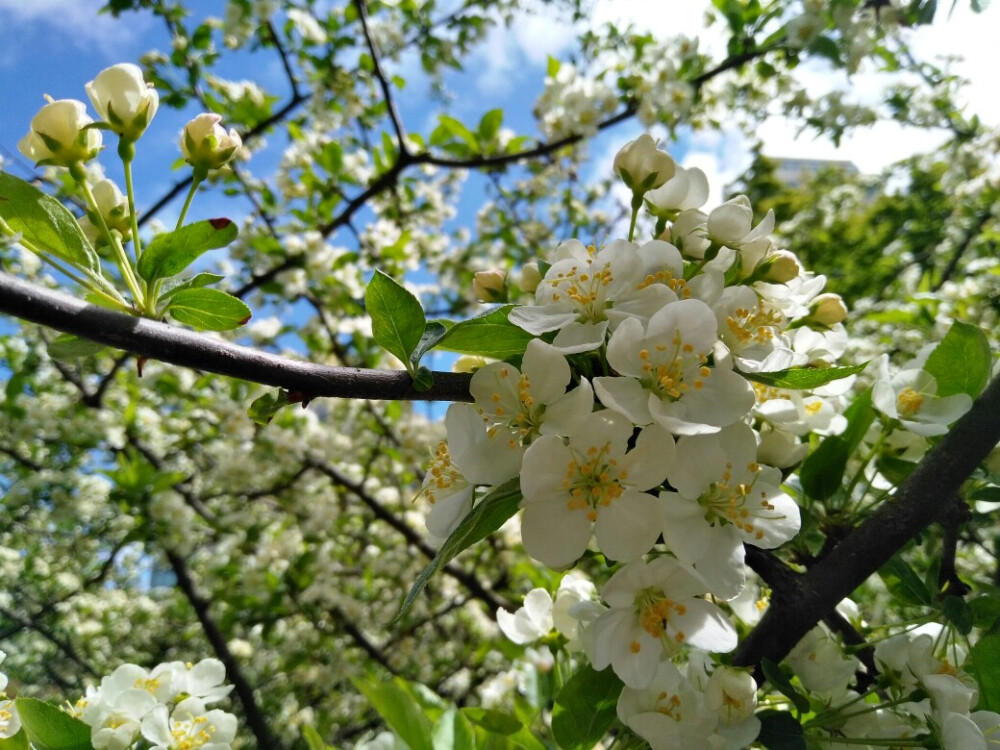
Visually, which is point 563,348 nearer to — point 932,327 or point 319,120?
point 932,327

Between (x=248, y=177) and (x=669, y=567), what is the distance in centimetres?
466

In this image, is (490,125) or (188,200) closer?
(188,200)

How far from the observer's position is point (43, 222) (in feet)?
2.76

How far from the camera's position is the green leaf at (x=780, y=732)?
87cm

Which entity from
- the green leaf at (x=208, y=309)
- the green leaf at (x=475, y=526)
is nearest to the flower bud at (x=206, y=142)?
the green leaf at (x=208, y=309)

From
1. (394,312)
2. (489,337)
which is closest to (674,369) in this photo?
(489,337)

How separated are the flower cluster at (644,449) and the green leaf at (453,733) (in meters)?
0.44

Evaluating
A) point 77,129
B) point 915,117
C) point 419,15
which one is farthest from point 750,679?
point 915,117

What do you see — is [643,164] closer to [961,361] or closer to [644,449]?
[644,449]

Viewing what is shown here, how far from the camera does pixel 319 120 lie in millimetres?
4461

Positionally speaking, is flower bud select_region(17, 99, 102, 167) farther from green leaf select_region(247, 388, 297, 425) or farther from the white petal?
the white petal

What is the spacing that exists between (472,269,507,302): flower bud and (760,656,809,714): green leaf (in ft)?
2.32

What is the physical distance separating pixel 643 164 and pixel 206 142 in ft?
2.37

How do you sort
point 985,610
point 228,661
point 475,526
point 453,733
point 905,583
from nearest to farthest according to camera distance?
point 475,526 → point 985,610 → point 905,583 → point 453,733 → point 228,661
